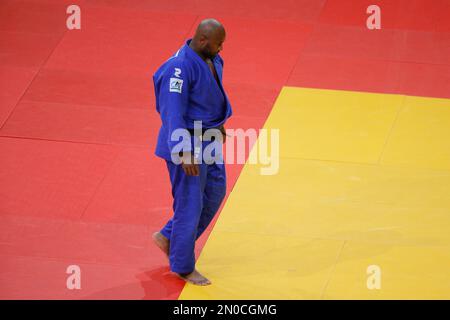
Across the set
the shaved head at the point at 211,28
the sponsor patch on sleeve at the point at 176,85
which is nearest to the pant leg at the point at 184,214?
the sponsor patch on sleeve at the point at 176,85

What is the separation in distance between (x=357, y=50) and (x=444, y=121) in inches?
64.2

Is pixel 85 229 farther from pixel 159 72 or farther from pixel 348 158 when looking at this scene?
pixel 348 158

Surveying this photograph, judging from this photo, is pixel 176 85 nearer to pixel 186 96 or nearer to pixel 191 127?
pixel 186 96

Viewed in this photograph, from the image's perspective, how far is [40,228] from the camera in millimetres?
7602

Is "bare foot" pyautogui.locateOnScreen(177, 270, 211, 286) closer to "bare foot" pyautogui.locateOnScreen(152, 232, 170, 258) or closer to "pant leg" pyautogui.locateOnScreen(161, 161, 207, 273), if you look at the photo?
"pant leg" pyautogui.locateOnScreen(161, 161, 207, 273)

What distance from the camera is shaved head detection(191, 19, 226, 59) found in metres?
6.38

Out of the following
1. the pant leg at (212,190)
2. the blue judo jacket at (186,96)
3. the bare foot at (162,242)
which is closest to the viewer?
the blue judo jacket at (186,96)

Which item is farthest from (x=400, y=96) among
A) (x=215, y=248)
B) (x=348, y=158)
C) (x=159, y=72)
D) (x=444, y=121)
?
(x=159, y=72)

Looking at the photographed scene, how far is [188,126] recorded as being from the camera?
258 inches

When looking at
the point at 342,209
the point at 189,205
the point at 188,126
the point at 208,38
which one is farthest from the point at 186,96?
the point at 342,209

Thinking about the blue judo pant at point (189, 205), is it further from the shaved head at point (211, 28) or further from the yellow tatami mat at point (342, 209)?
the shaved head at point (211, 28)

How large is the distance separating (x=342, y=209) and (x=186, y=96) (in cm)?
200

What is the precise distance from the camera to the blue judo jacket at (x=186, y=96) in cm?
635

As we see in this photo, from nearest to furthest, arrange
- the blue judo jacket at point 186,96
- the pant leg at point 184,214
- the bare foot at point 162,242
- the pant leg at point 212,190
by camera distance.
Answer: the blue judo jacket at point 186,96 → the pant leg at point 184,214 → the pant leg at point 212,190 → the bare foot at point 162,242
